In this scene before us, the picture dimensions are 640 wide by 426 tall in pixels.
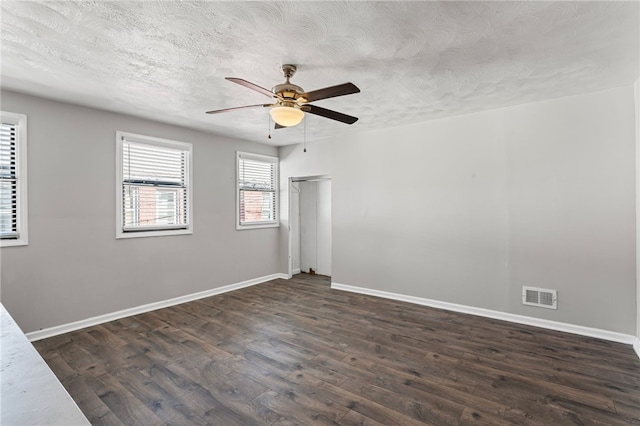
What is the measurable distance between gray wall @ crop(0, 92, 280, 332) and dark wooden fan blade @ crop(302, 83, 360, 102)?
2.90 metres

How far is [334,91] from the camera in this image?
236cm

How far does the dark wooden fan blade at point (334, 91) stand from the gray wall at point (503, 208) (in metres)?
2.28

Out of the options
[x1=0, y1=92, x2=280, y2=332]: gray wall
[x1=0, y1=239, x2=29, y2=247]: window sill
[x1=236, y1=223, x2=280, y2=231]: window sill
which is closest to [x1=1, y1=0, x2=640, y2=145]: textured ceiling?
[x1=0, y1=92, x2=280, y2=332]: gray wall

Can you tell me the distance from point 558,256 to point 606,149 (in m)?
1.22

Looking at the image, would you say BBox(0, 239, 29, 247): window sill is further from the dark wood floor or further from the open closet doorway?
the open closet doorway

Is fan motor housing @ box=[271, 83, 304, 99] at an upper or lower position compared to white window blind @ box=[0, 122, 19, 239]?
upper

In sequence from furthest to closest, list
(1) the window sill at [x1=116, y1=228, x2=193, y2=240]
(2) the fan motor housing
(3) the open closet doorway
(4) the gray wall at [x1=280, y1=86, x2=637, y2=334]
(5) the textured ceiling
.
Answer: (3) the open closet doorway < (1) the window sill at [x1=116, y1=228, x2=193, y2=240] < (4) the gray wall at [x1=280, y1=86, x2=637, y2=334] < (2) the fan motor housing < (5) the textured ceiling

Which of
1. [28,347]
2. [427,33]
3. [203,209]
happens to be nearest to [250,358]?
[28,347]

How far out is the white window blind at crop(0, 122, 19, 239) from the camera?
10.5 ft

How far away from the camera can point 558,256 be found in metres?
3.55

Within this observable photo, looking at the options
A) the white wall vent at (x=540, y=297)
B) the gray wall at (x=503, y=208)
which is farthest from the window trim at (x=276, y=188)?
the white wall vent at (x=540, y=297)

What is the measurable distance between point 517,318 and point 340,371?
2455 mm

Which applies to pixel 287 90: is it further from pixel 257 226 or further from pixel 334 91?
pixel 257 226

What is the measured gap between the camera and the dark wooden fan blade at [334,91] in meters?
2.29
